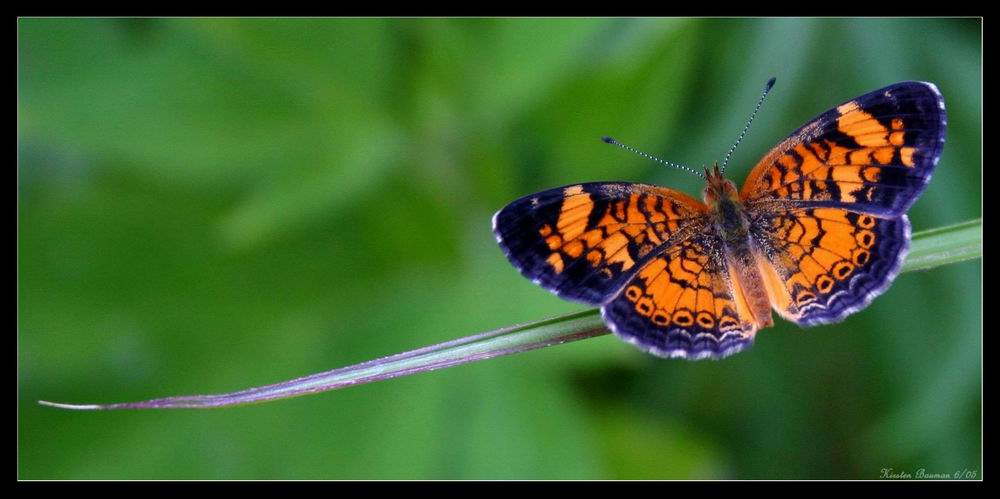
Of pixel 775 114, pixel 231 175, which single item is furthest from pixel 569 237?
pixel 775 114

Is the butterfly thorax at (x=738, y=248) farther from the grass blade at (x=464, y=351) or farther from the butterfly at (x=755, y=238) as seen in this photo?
the grass blade at (x=464, y=351)

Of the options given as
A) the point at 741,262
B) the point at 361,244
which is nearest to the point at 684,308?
the point at 741,262

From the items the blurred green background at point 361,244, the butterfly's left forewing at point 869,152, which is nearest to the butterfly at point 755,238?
the butterfly's left forewing at point 869,152

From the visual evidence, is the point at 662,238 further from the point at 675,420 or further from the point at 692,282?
the point at 675,420

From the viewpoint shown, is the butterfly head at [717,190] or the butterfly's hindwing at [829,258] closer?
the butterfly's hindwing at [829,258]

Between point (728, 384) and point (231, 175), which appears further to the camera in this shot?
point (728, 384)

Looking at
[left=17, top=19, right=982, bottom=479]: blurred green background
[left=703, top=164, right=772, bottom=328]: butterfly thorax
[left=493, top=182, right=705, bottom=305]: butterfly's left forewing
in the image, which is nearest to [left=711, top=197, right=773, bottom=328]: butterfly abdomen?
[left=703, top=164, right=772, bottom=328]: butterfly thorax

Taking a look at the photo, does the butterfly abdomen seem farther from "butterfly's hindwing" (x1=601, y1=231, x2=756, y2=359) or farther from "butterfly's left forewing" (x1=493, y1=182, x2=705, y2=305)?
"butterfly's left forewing" (x1=493, y1=182, x2=705, y2=305)
